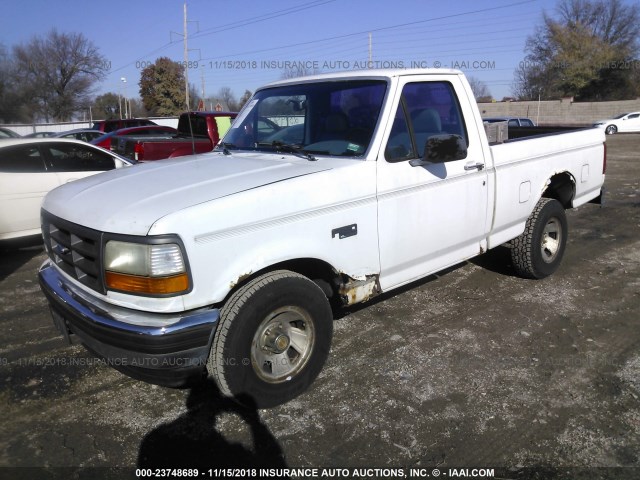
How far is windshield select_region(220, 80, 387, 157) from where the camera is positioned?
3557 millimetres

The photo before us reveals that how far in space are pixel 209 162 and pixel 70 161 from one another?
14.3ft

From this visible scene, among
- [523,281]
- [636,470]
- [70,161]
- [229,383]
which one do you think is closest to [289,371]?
[229,383]

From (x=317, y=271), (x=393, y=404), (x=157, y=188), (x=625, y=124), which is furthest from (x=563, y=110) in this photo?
(x=157, y=188)

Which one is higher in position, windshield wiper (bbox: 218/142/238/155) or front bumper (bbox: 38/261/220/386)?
windshield wiper (bbox: 218/142/238/155)

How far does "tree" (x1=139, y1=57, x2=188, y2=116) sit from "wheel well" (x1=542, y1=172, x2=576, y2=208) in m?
48.2

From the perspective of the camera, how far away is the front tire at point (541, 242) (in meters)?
4.95

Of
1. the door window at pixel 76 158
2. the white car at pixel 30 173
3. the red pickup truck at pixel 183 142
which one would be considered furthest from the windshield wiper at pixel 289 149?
the red pickup truck at pixel 183 142

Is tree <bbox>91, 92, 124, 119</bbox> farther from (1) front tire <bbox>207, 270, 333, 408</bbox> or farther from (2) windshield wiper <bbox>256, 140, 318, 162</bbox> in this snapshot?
(1) front tire <bbox>207, 270, 333, 408</bbox>

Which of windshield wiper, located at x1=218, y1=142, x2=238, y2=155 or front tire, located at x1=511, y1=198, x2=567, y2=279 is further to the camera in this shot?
front tire, located at x1=511, y1=198, x2=567, y2=279

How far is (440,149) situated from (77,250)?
240 centimetres

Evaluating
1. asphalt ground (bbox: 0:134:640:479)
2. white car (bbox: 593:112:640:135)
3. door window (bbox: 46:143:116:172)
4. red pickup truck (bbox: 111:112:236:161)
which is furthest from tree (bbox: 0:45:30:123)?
white car (bbox: 593:112:640:135)

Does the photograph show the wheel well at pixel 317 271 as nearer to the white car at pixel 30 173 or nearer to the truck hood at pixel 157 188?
the truck hood at pixel 157 188

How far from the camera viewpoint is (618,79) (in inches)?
1989

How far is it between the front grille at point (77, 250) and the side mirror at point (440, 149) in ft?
7.08
